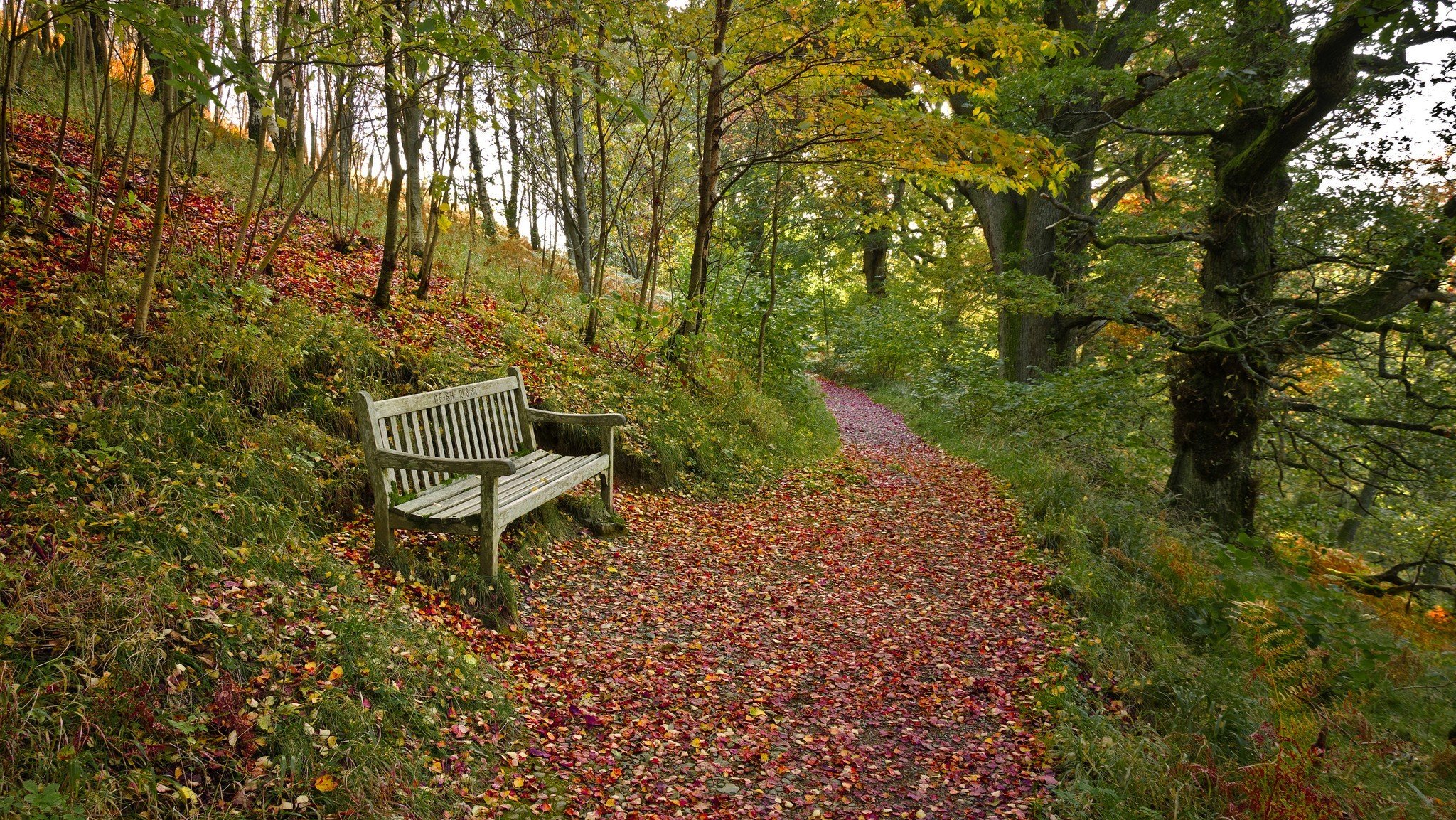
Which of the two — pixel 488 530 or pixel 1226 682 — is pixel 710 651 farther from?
pixel 1226 682

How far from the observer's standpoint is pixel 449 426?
489cm

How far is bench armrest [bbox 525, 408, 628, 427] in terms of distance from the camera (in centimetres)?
584

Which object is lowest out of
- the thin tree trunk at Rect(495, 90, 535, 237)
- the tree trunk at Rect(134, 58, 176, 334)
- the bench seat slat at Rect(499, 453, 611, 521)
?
the bench seat slat at Rect(499, 453, 611, 521)

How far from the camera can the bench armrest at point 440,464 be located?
159 inches

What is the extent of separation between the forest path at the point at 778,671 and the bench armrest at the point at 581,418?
3.02ft

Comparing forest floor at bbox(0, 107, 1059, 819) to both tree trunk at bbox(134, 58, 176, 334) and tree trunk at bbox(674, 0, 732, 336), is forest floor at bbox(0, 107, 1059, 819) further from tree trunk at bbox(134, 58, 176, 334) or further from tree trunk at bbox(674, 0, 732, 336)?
tree trunk at bbox(674, 0, 732, 336)

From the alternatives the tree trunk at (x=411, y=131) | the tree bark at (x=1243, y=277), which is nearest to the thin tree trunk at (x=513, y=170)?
the tree trunk at (x=411, y=131)

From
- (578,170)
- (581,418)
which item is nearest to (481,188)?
(578,170)

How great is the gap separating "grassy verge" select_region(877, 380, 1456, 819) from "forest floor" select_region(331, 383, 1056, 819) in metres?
0.26

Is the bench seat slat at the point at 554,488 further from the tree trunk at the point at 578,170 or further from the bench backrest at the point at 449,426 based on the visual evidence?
the tree trunk at the point at 578,170

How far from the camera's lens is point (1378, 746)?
3561 mm

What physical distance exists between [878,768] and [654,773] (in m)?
1.03

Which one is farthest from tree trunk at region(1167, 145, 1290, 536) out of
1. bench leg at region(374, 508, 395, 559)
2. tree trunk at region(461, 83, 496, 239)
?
tree trunk at region(461, 83, 496, 239)

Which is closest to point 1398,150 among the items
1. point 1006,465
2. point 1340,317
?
point 1340,317
